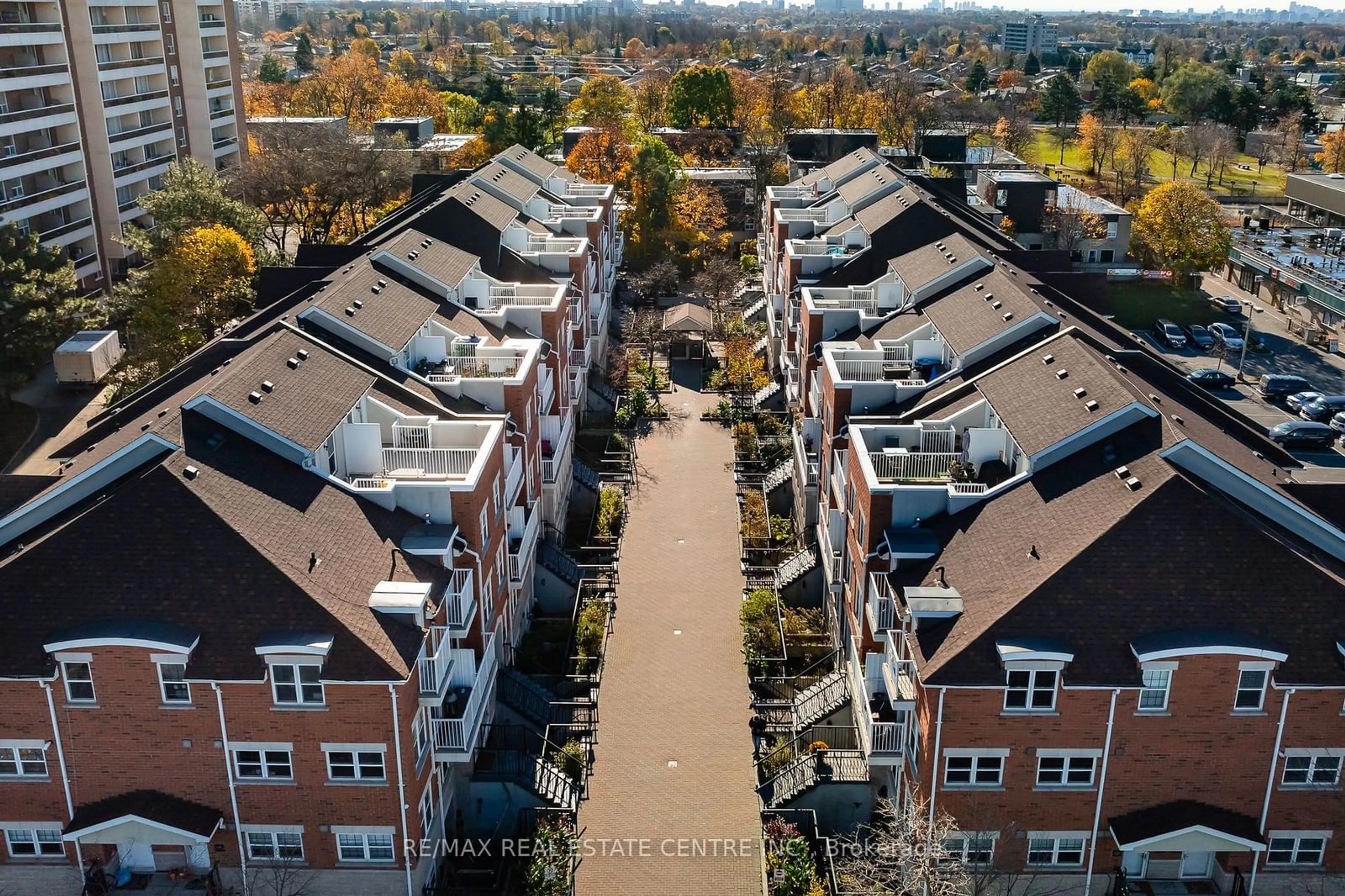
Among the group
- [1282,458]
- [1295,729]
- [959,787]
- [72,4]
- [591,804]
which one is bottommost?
[591,804]

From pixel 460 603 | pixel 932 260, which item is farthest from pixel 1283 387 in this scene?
pixel 460 603

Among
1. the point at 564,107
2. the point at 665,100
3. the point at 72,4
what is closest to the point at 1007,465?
the point at 72,4

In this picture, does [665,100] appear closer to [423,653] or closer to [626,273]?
[626,273]

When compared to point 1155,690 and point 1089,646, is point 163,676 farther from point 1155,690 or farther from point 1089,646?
point 1155,690

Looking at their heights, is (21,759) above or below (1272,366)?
above

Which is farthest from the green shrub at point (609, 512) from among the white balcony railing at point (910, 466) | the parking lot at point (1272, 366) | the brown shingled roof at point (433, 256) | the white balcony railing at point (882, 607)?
the parking lot at point (1272, 366)

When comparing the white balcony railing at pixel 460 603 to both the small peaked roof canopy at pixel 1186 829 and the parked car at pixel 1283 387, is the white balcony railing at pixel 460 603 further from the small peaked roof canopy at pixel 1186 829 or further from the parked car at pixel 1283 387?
the parked car at pixel 1283 387

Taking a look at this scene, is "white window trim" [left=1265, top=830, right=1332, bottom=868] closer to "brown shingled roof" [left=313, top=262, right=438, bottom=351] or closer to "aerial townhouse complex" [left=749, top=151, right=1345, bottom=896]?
"aerial townhouse complex" [left=749, top=151, right=1345, bottom=896]

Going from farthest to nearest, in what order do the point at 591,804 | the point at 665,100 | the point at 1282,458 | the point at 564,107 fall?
1. the point at 564,107
2. the point at 665,100
3. the point at 1282,458
4. the point at 591,804
